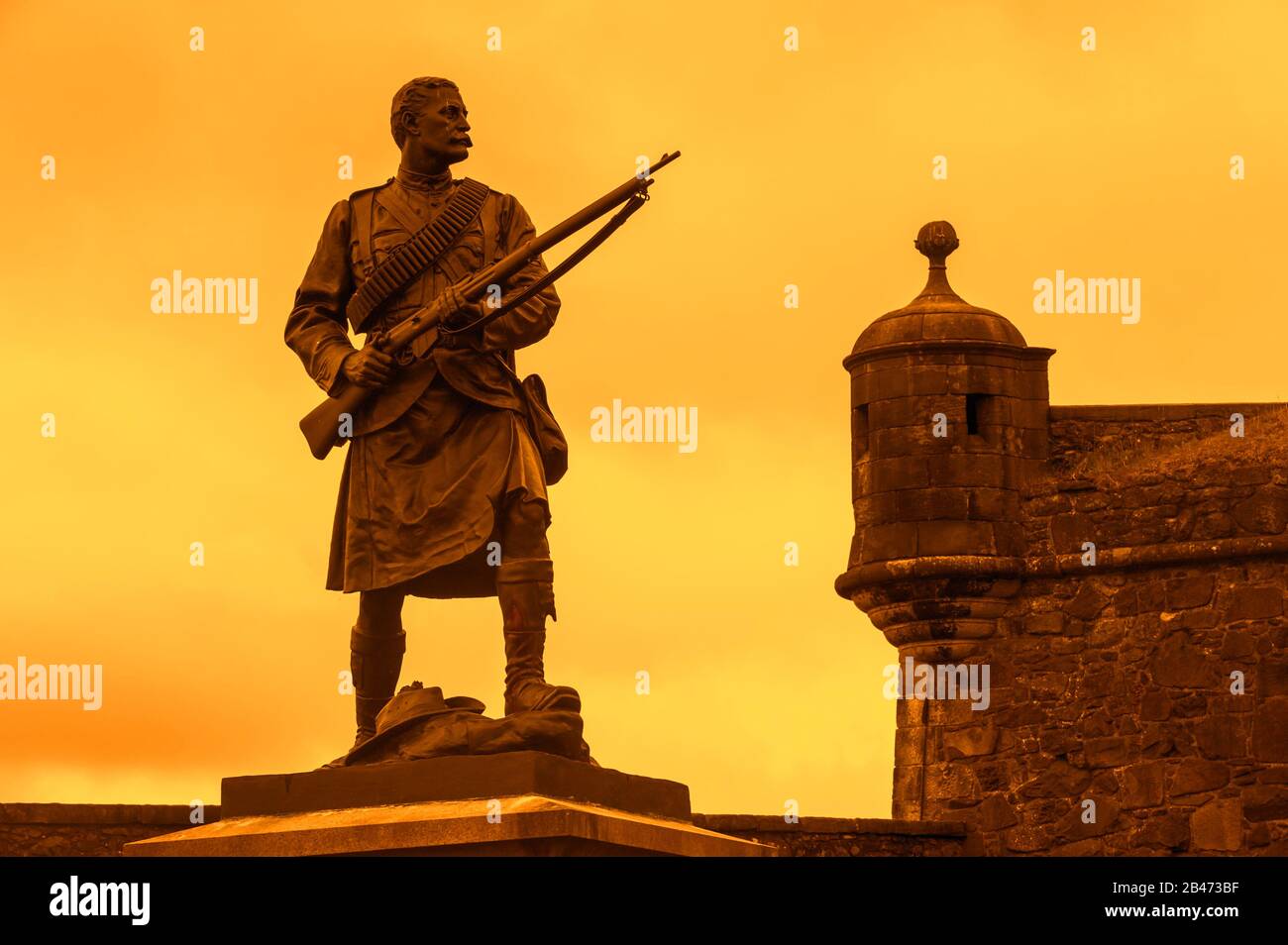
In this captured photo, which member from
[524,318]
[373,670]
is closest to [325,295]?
[524,318]

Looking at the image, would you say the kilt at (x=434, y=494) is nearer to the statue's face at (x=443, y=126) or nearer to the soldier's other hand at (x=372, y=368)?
the soldier's other hand at (x=372, y=368)

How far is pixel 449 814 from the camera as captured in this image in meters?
10.3

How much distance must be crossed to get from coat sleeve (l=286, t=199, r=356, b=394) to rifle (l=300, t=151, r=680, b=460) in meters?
0.23

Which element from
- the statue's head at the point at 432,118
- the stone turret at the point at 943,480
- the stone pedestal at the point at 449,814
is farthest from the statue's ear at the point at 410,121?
the stone turret at the point at 943,480

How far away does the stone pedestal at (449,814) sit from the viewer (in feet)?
33.6

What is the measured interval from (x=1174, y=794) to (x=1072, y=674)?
3.62ft

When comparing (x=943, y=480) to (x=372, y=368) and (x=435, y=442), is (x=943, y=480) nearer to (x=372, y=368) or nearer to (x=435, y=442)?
(x=435, y=442)

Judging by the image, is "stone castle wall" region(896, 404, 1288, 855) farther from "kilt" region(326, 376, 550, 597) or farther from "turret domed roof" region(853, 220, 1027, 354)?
"kilt" region(326, 376, 550, 597)

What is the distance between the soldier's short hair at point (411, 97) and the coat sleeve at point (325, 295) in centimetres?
32

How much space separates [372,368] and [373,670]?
0.97 meters

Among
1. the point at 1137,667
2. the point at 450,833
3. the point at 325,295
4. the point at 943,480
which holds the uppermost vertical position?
the point at 943,480
